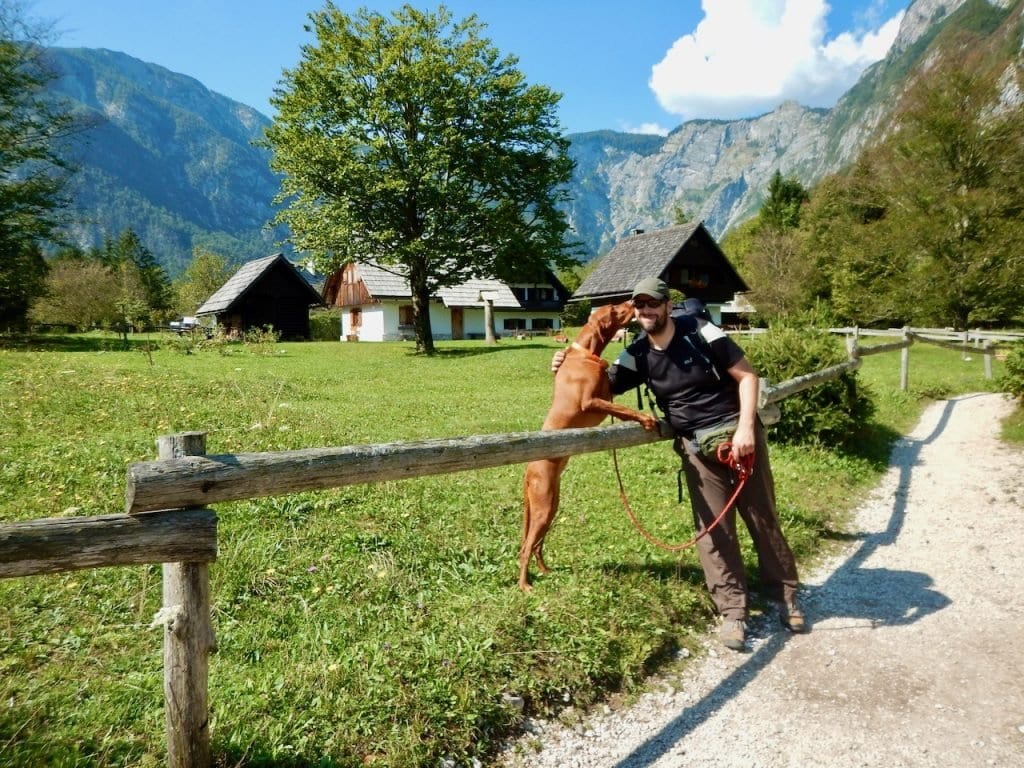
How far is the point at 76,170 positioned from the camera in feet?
→ 84.2

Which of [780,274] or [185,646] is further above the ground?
[780,274]

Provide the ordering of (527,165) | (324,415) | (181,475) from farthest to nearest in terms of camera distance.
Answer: (527,165) < (324,415) < (181,475)

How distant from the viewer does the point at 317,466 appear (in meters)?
2.59

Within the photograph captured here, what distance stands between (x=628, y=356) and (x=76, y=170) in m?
30.2

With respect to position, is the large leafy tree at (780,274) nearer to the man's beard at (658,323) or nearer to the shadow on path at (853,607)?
the shadow on path at (853,607)

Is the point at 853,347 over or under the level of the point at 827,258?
Result: under

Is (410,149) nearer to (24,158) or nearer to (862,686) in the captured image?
(24,158)

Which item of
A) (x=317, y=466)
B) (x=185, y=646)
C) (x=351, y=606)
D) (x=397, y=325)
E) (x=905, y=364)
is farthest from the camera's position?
(x=397, y=325)

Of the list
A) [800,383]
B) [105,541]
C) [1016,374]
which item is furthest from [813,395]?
[105,541]

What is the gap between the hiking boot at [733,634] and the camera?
3.96m

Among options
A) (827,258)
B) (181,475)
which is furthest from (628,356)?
(827,258)

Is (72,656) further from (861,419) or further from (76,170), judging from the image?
(76,170)

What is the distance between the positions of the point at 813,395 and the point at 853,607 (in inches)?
179

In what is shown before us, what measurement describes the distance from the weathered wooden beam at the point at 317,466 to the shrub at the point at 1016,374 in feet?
32.4
